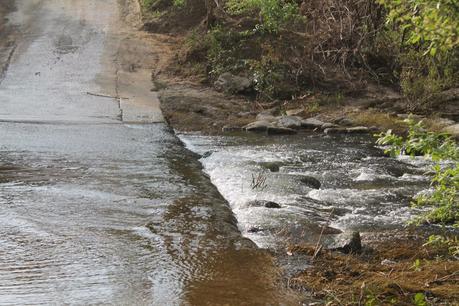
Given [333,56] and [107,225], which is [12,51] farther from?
[107,225]

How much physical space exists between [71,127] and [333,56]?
7.18 metres

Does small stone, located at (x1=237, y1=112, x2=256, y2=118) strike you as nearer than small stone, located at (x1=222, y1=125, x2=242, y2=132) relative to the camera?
No

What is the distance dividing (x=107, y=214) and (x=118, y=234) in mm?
763

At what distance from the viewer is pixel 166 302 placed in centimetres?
545

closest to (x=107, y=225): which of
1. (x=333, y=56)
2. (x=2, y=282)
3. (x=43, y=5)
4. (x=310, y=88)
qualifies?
(x=2, y=282)

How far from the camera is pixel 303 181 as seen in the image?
9625 mm

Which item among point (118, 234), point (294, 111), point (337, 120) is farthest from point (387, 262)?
point (294, 111)

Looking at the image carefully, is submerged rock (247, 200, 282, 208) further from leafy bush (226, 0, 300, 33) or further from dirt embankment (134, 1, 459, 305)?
leafy bush (226, 0, 300, 33)

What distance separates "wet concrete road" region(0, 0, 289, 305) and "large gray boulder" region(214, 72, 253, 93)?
5.88 ft

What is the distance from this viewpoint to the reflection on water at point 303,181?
25.9 feet

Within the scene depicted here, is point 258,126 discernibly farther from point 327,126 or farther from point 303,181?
point 303,181

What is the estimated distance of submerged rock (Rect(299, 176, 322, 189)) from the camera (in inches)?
376

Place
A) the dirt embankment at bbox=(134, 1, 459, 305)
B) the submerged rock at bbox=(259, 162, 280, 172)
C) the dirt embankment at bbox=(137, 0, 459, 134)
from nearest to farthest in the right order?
the dirt embankment at bbox=(134, 1, 459, 305)
the submerged rock at bbox=(259, 162, 280, 172)
the dirt embankment at bbox=(137, 0, 459, 134)

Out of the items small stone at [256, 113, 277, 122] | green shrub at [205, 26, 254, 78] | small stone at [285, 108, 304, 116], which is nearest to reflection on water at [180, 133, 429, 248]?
small stone at [256, 113, 277, 122]
